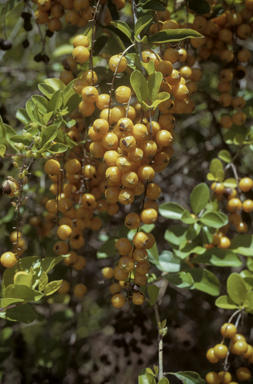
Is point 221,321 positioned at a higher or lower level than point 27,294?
lower

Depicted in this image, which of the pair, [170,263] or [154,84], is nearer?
[154,84]

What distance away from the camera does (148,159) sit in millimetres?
1180

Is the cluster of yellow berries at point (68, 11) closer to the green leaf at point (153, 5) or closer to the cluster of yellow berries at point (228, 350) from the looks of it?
the green leaf at point (153, 5)

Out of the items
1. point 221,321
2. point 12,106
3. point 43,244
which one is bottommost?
point 221,321

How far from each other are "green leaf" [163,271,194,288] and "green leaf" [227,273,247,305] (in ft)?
0.62

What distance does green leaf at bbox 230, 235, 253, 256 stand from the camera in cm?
176

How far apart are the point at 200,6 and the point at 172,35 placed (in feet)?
1.73

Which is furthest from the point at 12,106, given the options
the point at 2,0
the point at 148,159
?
the point at 148,159

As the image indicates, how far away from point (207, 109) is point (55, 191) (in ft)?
4.53

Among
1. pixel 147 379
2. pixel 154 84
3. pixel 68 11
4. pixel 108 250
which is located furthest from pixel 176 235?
pixel 68 11

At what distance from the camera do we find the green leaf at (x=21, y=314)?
1279 mm

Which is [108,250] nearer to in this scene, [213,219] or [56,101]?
[213,219]

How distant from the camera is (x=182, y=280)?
5.06 feet

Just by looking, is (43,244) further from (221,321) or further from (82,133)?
(221,321)
